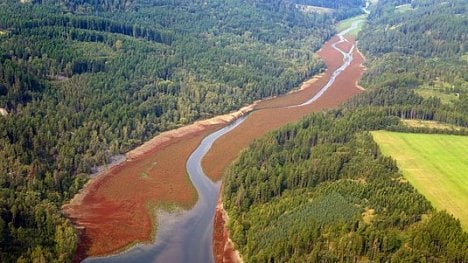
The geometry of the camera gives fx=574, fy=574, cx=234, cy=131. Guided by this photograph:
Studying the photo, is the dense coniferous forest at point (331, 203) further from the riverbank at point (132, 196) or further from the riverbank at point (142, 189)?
the riverbank at point (132, 196)

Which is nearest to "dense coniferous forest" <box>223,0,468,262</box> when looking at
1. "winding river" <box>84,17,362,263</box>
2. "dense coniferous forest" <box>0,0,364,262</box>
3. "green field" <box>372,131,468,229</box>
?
"green field" <box>372,131,468,229</box>

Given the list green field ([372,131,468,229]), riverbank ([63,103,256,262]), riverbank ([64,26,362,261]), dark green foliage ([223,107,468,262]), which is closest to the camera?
dark green foliage ([223,107,468,262])

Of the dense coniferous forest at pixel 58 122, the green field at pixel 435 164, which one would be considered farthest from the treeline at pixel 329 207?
the dense coniferous forest at pixel 58 122

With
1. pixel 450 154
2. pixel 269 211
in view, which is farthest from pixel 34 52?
pixel 450 154

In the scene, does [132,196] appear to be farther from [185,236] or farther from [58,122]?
[58,122]

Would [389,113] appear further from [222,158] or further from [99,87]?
[99,87]

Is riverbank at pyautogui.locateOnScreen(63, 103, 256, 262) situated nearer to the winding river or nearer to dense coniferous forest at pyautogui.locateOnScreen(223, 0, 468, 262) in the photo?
the winding river
